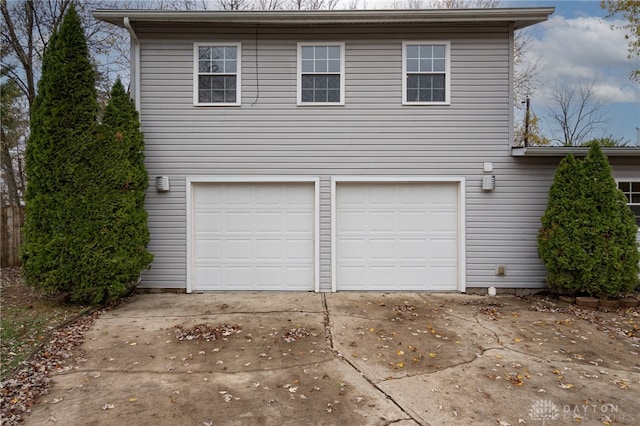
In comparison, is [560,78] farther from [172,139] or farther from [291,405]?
[291,405]

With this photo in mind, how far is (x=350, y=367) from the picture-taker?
3639 mm

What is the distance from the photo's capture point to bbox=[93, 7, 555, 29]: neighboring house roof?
20.1 ft

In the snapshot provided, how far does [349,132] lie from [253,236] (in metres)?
2.52

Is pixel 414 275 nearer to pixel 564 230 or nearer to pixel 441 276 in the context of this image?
pixel 441 276

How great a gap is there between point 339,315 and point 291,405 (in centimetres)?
233

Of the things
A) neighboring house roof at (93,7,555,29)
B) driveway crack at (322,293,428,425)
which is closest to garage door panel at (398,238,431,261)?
driveway crack at (322,293,428,425)

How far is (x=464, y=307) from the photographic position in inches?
225

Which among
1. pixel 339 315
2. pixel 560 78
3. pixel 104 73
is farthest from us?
pixel 560 78

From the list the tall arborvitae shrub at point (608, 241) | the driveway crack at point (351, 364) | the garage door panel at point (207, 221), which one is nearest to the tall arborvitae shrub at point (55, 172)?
the garage door panel at point (207, 221)

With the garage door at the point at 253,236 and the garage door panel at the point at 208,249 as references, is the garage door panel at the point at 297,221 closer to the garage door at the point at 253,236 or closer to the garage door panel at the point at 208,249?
the garage door at the point at 253,236

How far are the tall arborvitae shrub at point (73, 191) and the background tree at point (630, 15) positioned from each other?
1341 cm

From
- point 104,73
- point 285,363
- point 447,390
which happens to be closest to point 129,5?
point 104,73
